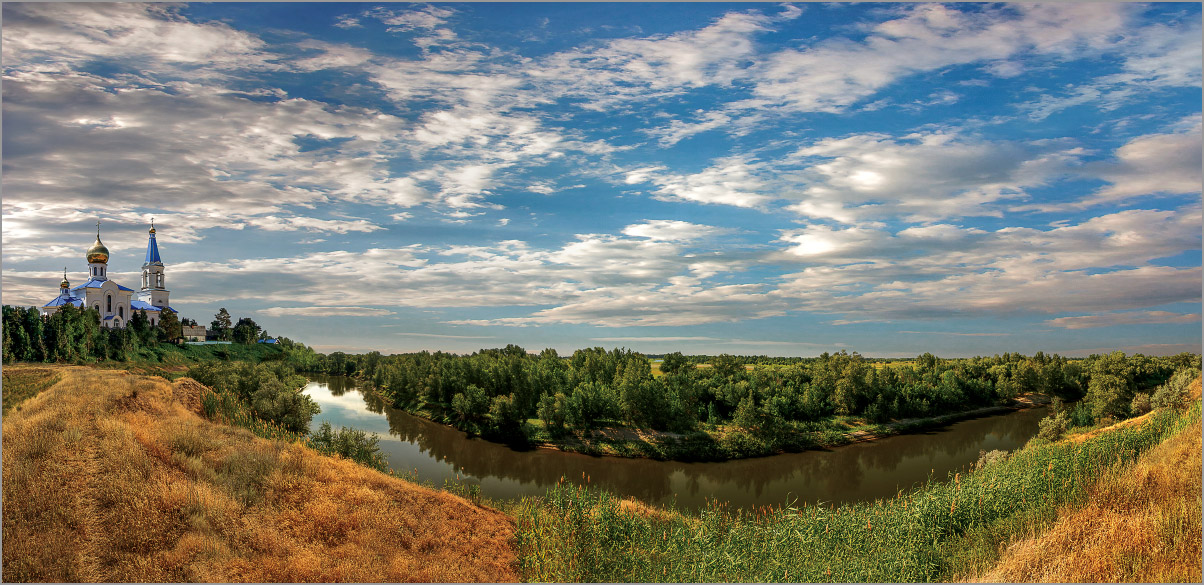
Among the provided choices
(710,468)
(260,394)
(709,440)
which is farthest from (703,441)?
(260,394)

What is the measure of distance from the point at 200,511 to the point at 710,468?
3354 centimetres

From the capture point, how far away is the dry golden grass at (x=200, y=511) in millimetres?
9508

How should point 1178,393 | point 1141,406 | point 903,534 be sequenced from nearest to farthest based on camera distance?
point 903,534, point 1178,393, point 1141,406

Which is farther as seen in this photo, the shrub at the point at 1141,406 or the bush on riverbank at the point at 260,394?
the shrub at the point at 1141,406

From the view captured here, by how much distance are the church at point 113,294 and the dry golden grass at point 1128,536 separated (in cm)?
5992

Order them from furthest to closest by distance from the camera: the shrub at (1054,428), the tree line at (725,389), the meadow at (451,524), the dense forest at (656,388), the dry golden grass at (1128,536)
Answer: the tree line at (725,389) < the shrub at (1054,428) < the dense forest at (656,388) < the meadow at (451,524) < the dry golden grass at (1128,536)

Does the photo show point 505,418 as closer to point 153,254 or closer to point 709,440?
point 709,440

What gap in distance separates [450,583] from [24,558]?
6930mm

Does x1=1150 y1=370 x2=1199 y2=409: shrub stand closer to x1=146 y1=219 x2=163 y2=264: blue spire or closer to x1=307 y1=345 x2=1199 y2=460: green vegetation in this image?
x1=307 y1=345 x2=1199 y2=460: green vegetation

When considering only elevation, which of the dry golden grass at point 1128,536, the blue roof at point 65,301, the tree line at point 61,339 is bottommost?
the dry golden grass at point 1128,536

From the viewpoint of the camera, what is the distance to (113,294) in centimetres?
4938

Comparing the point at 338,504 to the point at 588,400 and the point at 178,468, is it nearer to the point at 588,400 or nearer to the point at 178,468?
the point at 178,468

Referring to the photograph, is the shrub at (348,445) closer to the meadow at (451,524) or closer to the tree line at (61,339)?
the meadow at (451,524)

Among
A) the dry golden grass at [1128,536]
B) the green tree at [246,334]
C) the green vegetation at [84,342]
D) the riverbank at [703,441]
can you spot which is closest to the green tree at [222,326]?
the green tree at [246,334]
